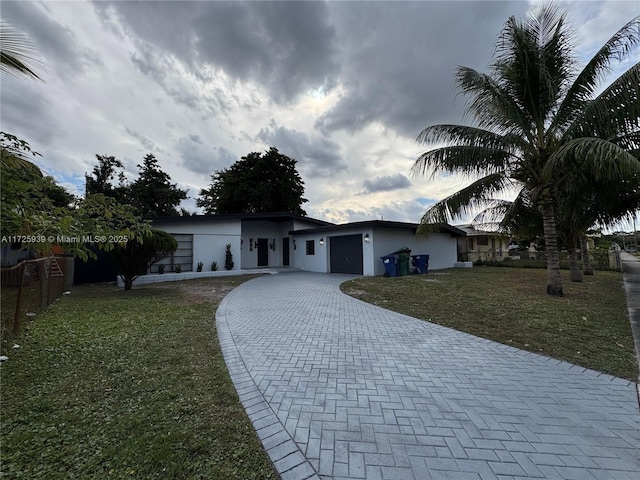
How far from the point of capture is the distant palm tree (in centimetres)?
259

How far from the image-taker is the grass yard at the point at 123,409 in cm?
196

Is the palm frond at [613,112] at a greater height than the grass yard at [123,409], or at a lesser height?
greater

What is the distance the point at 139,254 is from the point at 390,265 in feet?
35.2

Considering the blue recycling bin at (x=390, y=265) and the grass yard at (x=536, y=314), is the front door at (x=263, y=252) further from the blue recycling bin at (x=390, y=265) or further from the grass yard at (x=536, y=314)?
the grass yard at (x=536, y=314)

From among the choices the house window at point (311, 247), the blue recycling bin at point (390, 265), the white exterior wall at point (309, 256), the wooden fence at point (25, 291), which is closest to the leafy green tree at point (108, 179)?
the white exterior wall at point (309, 256)

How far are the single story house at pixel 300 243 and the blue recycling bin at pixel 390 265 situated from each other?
0.64 m

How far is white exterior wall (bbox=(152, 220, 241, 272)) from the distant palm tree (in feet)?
41.4

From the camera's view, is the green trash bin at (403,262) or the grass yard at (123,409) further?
the green trash bin at (403,262)

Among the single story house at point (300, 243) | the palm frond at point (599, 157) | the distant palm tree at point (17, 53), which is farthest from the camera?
the single story house at point (300, 243)

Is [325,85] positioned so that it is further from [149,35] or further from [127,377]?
[127,377]

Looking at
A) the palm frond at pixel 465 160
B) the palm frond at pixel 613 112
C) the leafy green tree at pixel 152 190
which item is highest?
the leafy green tree at pixel 152 190

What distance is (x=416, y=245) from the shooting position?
656 inches

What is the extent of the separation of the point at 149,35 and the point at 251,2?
3.12m

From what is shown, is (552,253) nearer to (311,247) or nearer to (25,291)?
(311,247)
